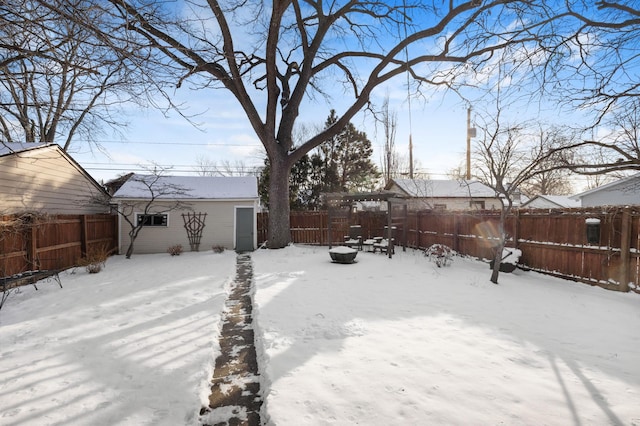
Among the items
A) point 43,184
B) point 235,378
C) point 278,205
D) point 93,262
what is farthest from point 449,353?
point 43,184

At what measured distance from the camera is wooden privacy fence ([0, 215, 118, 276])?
6.87 meters

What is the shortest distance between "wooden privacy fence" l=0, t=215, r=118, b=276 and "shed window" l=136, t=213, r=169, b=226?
142 cm

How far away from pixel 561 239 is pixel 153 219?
1398cm

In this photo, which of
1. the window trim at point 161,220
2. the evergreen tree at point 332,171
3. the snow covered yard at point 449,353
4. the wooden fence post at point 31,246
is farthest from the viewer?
the evergreen tree at point 332,171

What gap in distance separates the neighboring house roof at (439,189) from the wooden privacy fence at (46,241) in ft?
58.3

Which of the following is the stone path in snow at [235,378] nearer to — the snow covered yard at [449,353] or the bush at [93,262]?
the snow covered yard at [449,353]

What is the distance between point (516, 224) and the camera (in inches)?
321

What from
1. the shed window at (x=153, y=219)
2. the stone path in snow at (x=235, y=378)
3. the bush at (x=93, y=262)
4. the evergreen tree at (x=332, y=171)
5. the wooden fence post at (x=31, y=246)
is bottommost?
the stone path in snow at (x=235, y=378)

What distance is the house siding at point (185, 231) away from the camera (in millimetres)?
12617

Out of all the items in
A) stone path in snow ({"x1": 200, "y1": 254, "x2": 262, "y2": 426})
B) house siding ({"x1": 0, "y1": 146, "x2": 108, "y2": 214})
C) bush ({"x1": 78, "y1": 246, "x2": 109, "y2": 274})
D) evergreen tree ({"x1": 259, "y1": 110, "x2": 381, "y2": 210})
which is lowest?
stone path in snow ({"x1": 200, "y1": 254, "x2": 262, "y2": 426})

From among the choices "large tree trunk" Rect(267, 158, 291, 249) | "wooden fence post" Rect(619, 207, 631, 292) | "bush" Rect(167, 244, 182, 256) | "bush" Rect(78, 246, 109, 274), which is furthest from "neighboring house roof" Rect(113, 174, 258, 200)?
"wooden fence post" Rect(619, 207, 631, 292)

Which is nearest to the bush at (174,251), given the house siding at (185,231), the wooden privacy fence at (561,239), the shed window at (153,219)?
the house siding at (185,231)

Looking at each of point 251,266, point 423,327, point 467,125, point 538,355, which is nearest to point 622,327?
point 538,355

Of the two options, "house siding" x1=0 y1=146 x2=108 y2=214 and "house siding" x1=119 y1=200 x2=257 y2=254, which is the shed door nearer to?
"house siding" x1=119 y1=200 x2=257 y2=254
